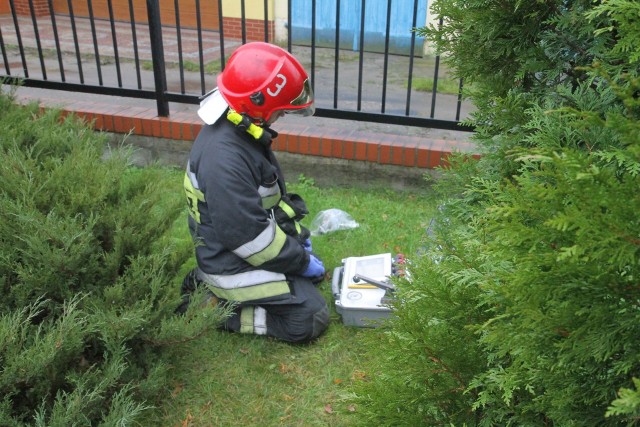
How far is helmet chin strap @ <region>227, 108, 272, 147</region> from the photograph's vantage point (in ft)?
9.58

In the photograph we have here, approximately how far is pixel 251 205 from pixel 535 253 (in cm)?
196

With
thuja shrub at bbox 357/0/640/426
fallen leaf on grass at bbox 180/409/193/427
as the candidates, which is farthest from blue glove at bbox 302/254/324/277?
thuja shrub at bbox 357/0/640/426

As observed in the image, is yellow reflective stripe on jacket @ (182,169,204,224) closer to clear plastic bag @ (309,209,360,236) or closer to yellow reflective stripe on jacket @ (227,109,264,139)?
yellow reflective stripe on jacket @ (227,109,264,139)

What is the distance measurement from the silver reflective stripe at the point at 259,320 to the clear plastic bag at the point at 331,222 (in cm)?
113

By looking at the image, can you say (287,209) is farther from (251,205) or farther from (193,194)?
(193,194)

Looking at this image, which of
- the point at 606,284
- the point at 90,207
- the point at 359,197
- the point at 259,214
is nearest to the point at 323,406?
the point at 259,214

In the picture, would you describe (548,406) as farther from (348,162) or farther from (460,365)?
(348,162)

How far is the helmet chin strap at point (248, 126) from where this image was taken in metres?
2.92

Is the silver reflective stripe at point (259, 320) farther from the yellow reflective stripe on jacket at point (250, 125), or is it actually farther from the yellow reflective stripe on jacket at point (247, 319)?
the yellow reflective stripe on jacket at point (250, 125)

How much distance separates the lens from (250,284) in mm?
3117

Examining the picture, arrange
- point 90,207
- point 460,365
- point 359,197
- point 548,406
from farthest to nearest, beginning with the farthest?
1. point 359,197
2. point 90,207
3. point 460,365
4. point 548,406

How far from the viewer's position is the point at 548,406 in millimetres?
1248

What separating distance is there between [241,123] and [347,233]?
156cm

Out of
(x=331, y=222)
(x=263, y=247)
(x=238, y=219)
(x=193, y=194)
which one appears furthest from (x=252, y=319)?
(x=331, y=222)
